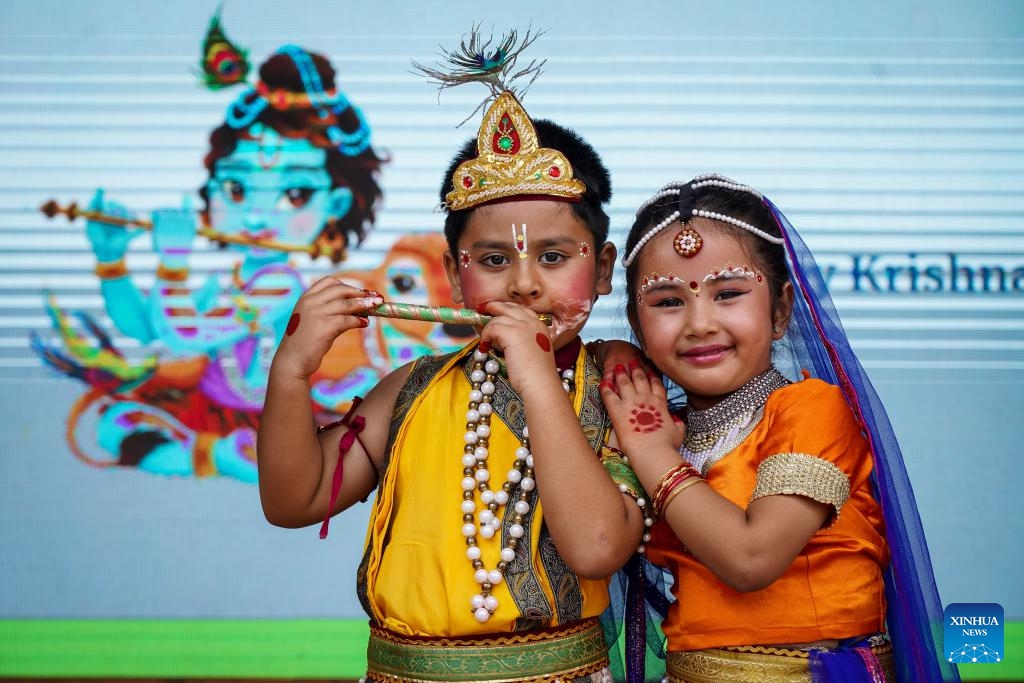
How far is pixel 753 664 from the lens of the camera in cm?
157

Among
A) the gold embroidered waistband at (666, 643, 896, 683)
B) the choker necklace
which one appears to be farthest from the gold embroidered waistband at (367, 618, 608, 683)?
the choker necklace

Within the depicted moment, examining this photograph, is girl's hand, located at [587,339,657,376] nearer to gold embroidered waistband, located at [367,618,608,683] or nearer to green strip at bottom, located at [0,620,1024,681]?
gold embroidered waistband, located at [367,618,608,683]

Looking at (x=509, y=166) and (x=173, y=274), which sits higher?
(x=173, y=274)

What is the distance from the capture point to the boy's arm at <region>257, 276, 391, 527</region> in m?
1.62

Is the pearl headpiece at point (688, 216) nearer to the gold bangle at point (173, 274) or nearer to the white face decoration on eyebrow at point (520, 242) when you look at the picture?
the white face decoration on eyebrow at point (520, 242)

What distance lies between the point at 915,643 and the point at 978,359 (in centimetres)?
235

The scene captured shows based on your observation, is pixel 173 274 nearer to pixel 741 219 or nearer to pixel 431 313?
pixel 431 313

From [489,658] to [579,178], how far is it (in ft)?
2.57

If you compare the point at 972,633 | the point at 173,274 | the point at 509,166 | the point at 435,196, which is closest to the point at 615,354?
the point at 509,166

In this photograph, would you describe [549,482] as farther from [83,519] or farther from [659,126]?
[83,519]

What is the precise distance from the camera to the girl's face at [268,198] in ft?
12.8

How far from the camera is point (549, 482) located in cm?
149

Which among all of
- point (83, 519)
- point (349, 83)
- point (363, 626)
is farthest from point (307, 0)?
point (363, 626)

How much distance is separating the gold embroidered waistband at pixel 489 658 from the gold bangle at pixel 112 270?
2745 mm
